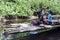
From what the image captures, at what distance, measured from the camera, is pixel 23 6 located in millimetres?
24406

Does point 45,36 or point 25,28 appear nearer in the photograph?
point 45,36

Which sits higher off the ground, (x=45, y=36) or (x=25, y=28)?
(x=25, y=28)

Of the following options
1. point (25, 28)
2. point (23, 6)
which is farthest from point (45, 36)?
point (23, 6)

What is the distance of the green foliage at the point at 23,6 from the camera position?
23.3 metres

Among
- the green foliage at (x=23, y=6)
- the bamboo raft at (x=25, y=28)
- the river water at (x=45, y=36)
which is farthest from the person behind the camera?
the green foliage at (x=23, y=6)

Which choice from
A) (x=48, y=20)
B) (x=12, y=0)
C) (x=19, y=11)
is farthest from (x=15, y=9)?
(x=48, y=20)

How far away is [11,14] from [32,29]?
5.96 m

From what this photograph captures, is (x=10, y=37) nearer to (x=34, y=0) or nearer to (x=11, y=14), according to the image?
(x=11, y=14)

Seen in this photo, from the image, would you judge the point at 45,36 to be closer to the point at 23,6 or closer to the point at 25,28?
the point at 25,28

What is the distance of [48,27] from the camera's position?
1781 centimetres

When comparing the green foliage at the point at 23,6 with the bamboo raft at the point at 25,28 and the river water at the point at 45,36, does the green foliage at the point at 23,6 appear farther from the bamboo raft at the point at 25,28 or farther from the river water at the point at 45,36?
the river water at the point at 45,36

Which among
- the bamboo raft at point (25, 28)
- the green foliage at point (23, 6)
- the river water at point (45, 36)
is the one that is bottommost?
the river water at point (45, 36)

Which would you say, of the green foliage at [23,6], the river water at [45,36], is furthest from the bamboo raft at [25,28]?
the green foliage at [23,6]

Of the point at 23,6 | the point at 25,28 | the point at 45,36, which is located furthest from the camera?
the point at 23,6
